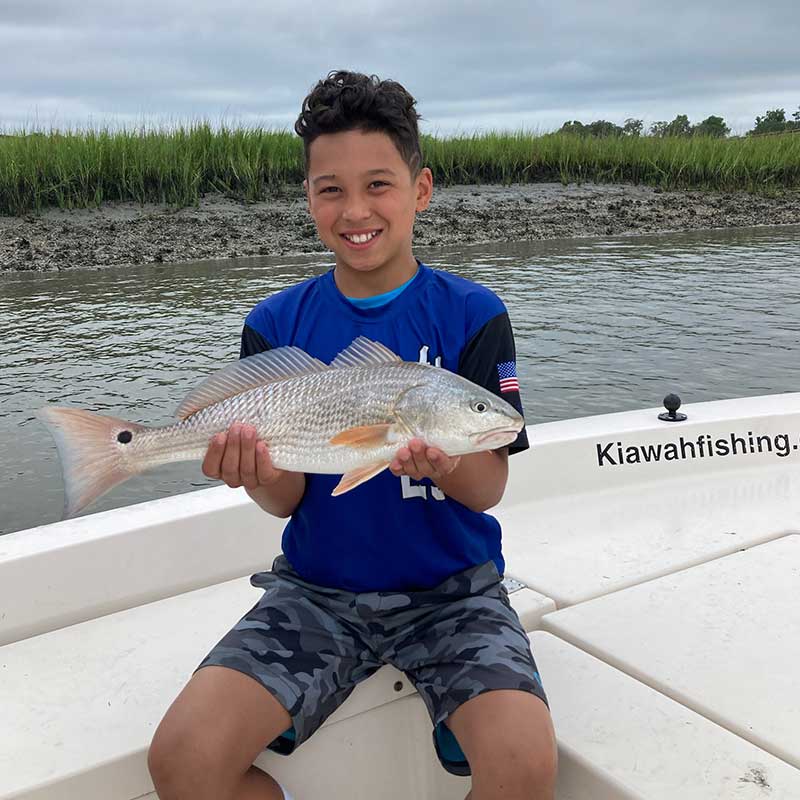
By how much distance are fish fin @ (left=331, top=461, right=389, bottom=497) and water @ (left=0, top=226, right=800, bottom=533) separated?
3644 millimetres

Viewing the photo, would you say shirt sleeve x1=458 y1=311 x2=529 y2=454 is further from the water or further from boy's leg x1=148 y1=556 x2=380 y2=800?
the water

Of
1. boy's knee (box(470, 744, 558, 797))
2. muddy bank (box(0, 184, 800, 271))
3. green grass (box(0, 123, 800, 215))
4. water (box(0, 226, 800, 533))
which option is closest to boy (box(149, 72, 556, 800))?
boy's knee (box(470, 744, 558, 797))

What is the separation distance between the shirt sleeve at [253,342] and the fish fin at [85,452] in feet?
1.85

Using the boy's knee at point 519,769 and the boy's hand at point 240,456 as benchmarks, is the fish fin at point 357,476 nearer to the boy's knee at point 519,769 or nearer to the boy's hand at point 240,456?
the boy's hand at point 240,456

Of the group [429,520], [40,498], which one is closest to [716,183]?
[40,498]

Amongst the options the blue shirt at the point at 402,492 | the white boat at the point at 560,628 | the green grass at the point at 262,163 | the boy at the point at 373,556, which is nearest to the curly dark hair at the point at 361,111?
the boy at the point at 373,556

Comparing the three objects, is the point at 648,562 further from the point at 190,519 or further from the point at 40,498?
the point at 40,498

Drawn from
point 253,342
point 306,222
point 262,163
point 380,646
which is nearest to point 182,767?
point 380,646

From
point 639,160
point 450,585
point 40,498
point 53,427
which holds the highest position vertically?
point 639,160

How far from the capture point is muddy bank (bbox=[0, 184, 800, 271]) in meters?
13.8

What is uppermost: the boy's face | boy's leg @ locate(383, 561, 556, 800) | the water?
the boy's face

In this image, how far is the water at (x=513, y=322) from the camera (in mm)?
6945

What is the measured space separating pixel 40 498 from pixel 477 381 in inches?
154

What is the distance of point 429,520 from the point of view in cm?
246
